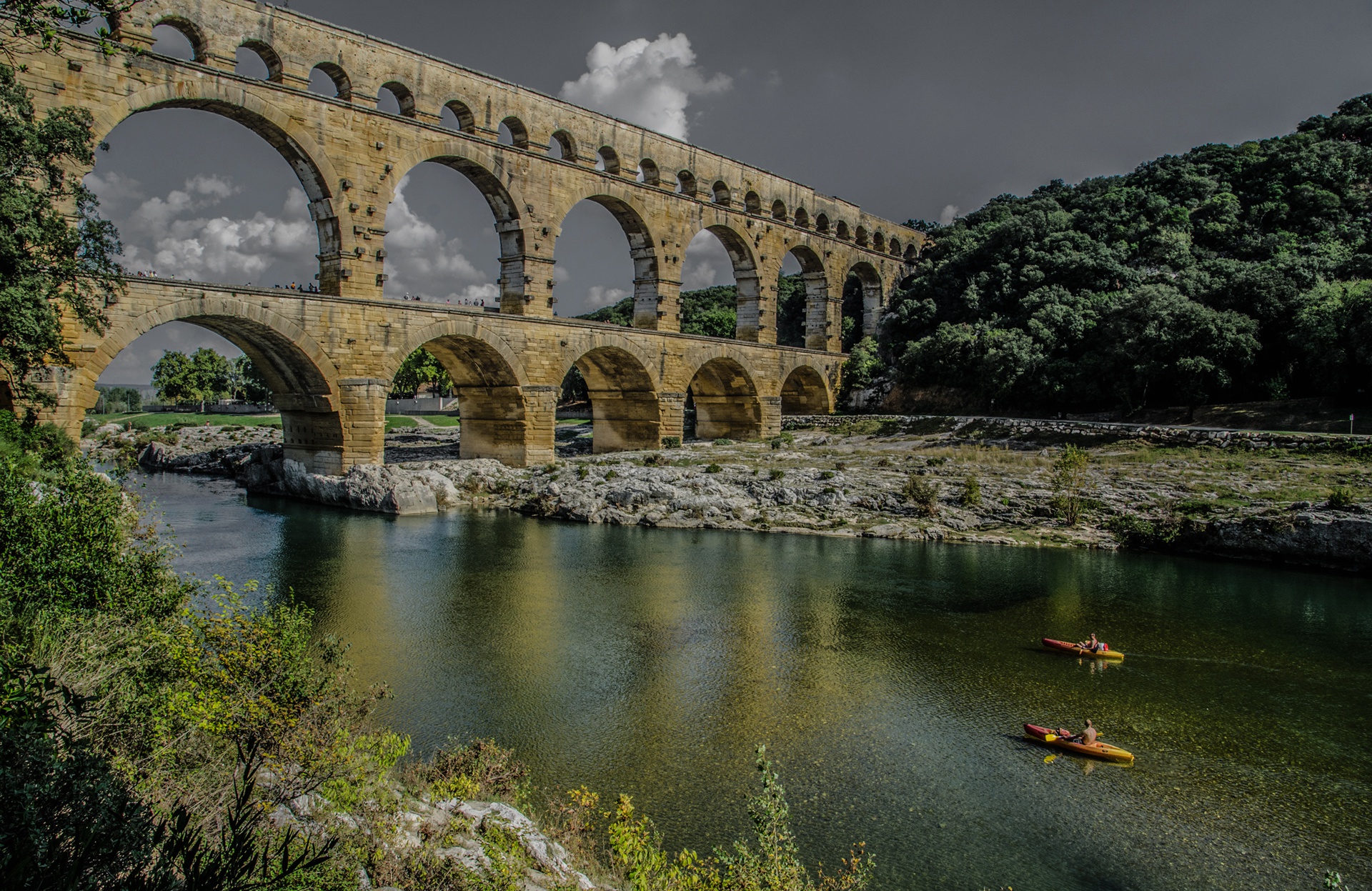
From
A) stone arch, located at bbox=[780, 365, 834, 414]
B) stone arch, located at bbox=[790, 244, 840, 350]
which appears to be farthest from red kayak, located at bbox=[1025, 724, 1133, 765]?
stone arch, located at bbox=[790, 244, 840, 350]

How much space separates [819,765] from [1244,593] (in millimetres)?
12389

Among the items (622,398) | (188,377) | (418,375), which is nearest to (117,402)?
(188,377)

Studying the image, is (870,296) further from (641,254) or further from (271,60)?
(271,60)

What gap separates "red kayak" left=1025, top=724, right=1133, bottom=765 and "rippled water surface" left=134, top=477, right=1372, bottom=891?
0.13 metres

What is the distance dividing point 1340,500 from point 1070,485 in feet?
19.5

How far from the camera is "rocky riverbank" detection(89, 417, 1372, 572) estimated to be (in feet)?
66.4

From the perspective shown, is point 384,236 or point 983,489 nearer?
point 983,489

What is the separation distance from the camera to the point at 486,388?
96.5 ft

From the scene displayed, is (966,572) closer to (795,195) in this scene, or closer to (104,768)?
(104,768)

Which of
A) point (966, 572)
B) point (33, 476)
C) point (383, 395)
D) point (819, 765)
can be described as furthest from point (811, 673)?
point (383, 395)

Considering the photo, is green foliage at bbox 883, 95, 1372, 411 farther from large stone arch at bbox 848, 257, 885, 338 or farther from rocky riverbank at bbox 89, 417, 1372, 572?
rocky riverbank at bbox 89, 417, 1372, 572

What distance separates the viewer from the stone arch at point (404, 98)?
25.9m

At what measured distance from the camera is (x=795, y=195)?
133ft

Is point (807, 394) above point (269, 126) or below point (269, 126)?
below
